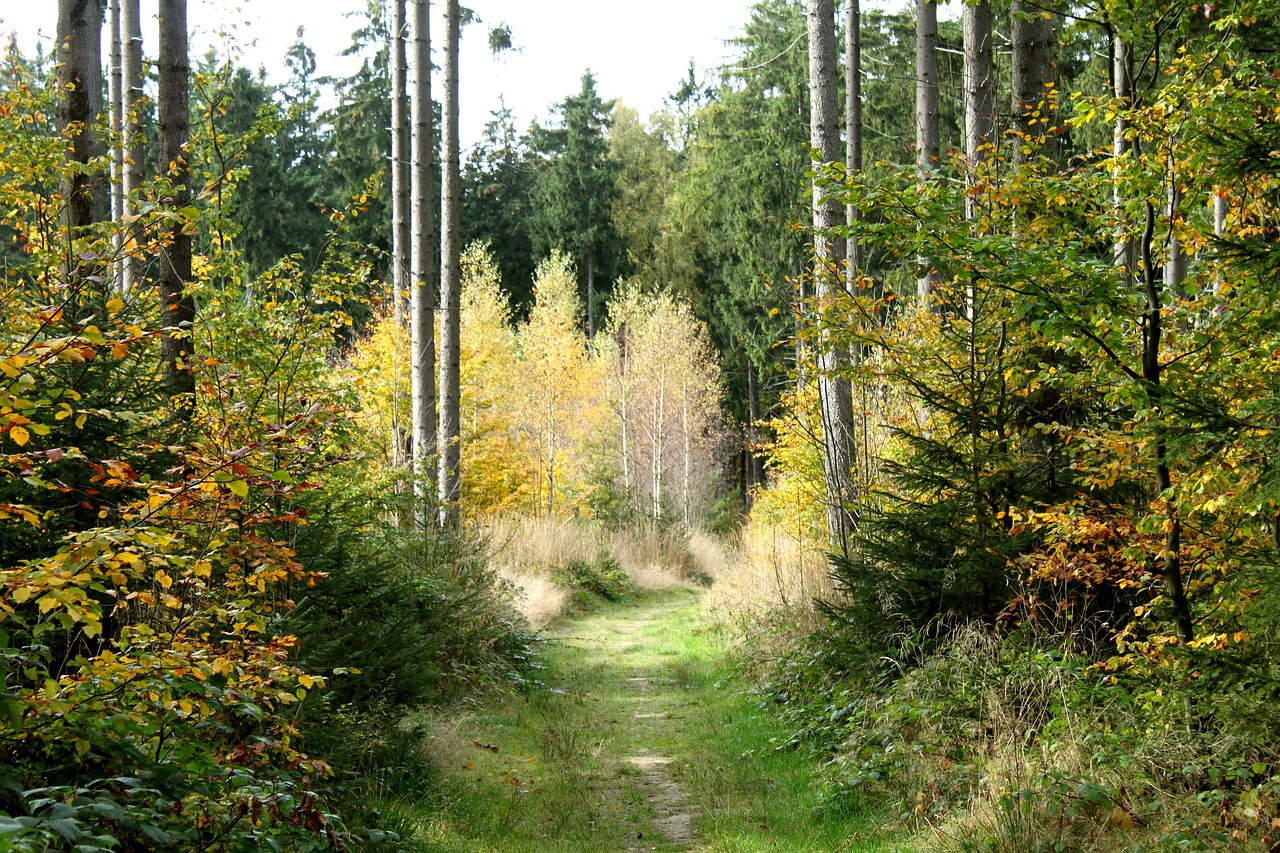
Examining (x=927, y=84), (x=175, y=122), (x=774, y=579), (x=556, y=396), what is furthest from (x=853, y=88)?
(x=556, y=396)

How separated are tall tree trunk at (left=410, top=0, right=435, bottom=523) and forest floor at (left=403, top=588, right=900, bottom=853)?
122 inches

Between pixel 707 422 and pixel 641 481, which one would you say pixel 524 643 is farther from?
pixel 707 422

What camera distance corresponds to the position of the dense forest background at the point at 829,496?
133 inches

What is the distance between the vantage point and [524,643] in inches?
406

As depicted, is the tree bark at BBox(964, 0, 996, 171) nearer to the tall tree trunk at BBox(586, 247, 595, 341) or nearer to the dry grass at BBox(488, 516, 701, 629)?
the dry grass at BBox(488, 516, 701, 629)

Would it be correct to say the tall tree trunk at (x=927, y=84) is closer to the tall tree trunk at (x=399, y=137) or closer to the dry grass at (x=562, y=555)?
the dry grass at (x=562, y=555)

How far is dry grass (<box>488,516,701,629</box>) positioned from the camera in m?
13.3

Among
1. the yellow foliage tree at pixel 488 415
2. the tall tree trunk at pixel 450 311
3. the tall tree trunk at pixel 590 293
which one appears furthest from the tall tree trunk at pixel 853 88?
the tall tree trunk at pixel 590 293

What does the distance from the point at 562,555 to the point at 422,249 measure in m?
6.82

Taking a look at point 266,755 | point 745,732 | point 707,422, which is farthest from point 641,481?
point 266,755

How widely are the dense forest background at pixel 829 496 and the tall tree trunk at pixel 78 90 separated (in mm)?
33

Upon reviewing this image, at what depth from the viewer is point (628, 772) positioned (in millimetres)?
6871

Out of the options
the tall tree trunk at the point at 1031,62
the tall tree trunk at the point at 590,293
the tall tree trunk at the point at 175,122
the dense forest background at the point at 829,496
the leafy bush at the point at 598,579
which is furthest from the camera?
the tall tree trunk at the point at 590,293

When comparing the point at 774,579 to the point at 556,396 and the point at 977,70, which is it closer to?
the point at 977,70
